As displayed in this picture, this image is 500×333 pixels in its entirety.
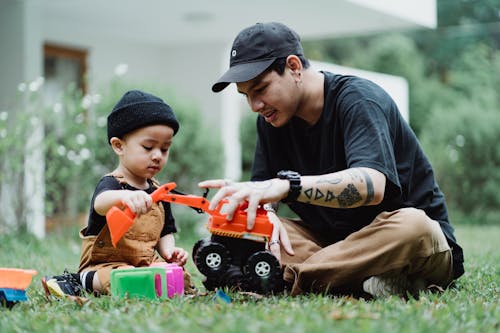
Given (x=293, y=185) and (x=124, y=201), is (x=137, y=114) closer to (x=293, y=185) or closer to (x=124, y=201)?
(x=124, y=201)

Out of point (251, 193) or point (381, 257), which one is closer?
point (251, 193)

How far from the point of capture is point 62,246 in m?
7.65

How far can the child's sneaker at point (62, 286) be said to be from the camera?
12.4 feet

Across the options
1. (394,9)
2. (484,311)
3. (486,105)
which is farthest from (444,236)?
(486,105)

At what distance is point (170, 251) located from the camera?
4.18m

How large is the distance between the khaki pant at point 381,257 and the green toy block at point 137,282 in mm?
689

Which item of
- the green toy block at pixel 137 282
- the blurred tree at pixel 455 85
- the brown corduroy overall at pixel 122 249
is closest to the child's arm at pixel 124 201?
the brown corduroy overall at pixel 122 249

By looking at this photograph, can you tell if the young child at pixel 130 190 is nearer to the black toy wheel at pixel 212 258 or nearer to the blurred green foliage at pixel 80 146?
the black toy wheel at pixel 212 258

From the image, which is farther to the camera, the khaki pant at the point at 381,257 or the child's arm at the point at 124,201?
the khaki pant at the point at 381,257

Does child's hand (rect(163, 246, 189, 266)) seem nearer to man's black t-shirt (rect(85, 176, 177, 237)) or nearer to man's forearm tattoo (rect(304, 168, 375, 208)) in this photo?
man's black t-shirt (rect(85, 176, 177, 237))

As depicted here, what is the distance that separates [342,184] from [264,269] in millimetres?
564

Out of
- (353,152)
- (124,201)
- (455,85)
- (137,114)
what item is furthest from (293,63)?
(455,85)

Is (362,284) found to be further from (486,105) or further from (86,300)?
(486,105)

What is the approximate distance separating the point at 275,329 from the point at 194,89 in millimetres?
10702
